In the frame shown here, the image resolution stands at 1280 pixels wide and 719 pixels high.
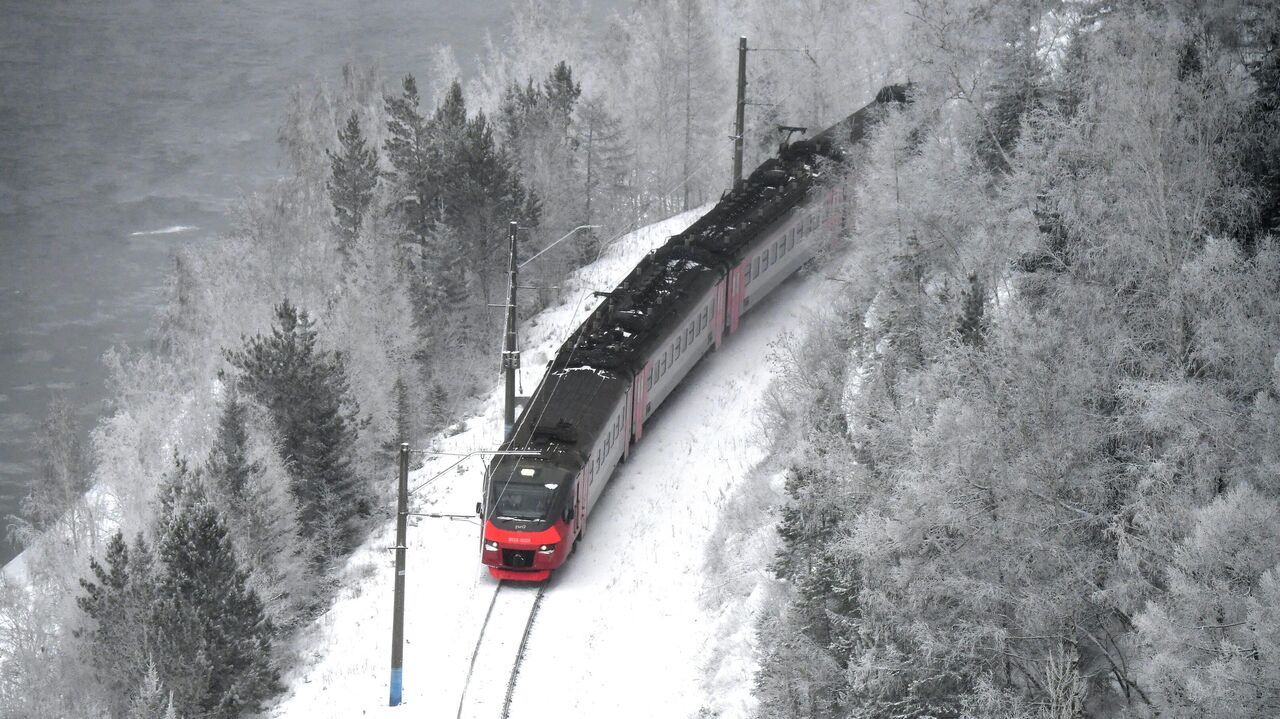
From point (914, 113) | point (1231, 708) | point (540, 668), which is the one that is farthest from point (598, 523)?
point (1231, 708)

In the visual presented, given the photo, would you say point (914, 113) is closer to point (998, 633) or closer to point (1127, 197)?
point (1127, 197)

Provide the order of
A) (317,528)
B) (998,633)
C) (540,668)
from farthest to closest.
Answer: (317,528) < (540,668) < (998,633)

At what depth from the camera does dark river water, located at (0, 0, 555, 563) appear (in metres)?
67.4

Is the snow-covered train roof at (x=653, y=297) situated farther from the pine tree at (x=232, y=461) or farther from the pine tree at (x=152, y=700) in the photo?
the pine tree at (x=152, y=700)

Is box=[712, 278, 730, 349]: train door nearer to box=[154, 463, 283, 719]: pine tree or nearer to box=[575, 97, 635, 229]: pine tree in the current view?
box=[154, 463, 283, 719]: pine tree

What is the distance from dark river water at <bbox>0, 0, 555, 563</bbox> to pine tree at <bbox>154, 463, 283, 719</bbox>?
38.3 metres

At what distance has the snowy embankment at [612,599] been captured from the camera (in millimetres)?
20562

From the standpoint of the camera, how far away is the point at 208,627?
23297 mm

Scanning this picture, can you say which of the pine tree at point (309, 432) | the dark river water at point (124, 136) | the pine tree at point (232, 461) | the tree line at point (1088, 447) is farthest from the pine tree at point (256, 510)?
the dark river water at point (124, 136)

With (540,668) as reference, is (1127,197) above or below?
above

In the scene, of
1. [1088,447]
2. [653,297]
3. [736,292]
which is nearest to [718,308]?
[736,292]

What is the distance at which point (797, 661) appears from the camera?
17.9 meters

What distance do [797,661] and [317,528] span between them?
16318 millimetres

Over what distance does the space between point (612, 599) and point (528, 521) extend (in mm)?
2314
